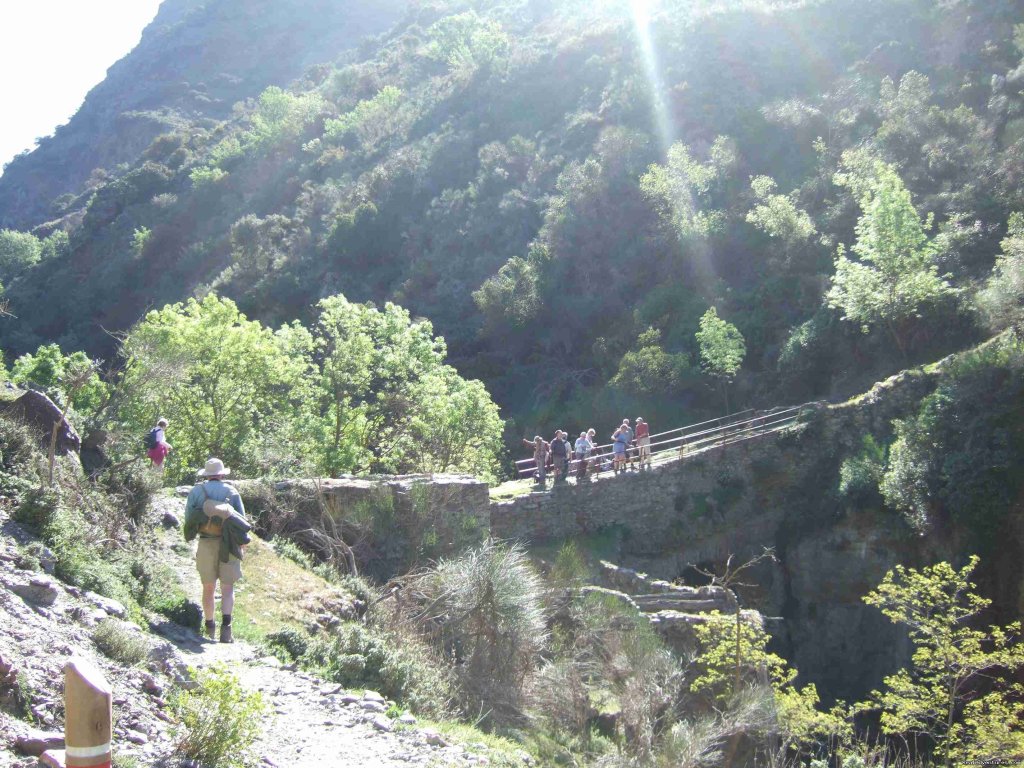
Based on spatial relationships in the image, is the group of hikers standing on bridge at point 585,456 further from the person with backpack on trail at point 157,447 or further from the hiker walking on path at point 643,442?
the person with backpack on trail at point 157,447

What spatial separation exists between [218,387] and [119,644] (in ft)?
58.8

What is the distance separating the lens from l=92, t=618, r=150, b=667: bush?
22.5 ft

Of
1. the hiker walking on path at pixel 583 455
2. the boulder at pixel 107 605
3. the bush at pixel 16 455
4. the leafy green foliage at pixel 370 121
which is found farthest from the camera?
the leafy green foliage at pixel 370 121

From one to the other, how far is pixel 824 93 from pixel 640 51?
1598 cm

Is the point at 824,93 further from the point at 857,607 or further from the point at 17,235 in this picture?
the point at 17,235

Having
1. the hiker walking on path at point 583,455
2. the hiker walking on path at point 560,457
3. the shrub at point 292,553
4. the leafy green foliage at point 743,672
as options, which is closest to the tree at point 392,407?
the hiker walking on path at point 560,457

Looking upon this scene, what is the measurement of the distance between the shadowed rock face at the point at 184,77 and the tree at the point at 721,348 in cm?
9052

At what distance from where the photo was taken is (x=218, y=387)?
78.9ft

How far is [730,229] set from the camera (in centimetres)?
4459

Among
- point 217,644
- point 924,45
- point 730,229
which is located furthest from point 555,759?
point 924,45

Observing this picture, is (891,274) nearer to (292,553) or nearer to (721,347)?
(721,347)

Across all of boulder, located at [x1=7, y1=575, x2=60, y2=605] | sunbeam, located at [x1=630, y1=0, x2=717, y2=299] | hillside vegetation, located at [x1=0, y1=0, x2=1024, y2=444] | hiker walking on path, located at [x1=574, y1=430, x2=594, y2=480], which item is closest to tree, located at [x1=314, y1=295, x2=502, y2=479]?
hiker walking on path, located at [x1=574, y1=430, x2=594, y2=480]

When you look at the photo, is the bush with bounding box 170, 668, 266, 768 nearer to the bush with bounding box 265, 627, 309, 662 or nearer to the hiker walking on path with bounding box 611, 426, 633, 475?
the bush with bounding box 265, 627, 309, 662

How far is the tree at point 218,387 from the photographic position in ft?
70.9
